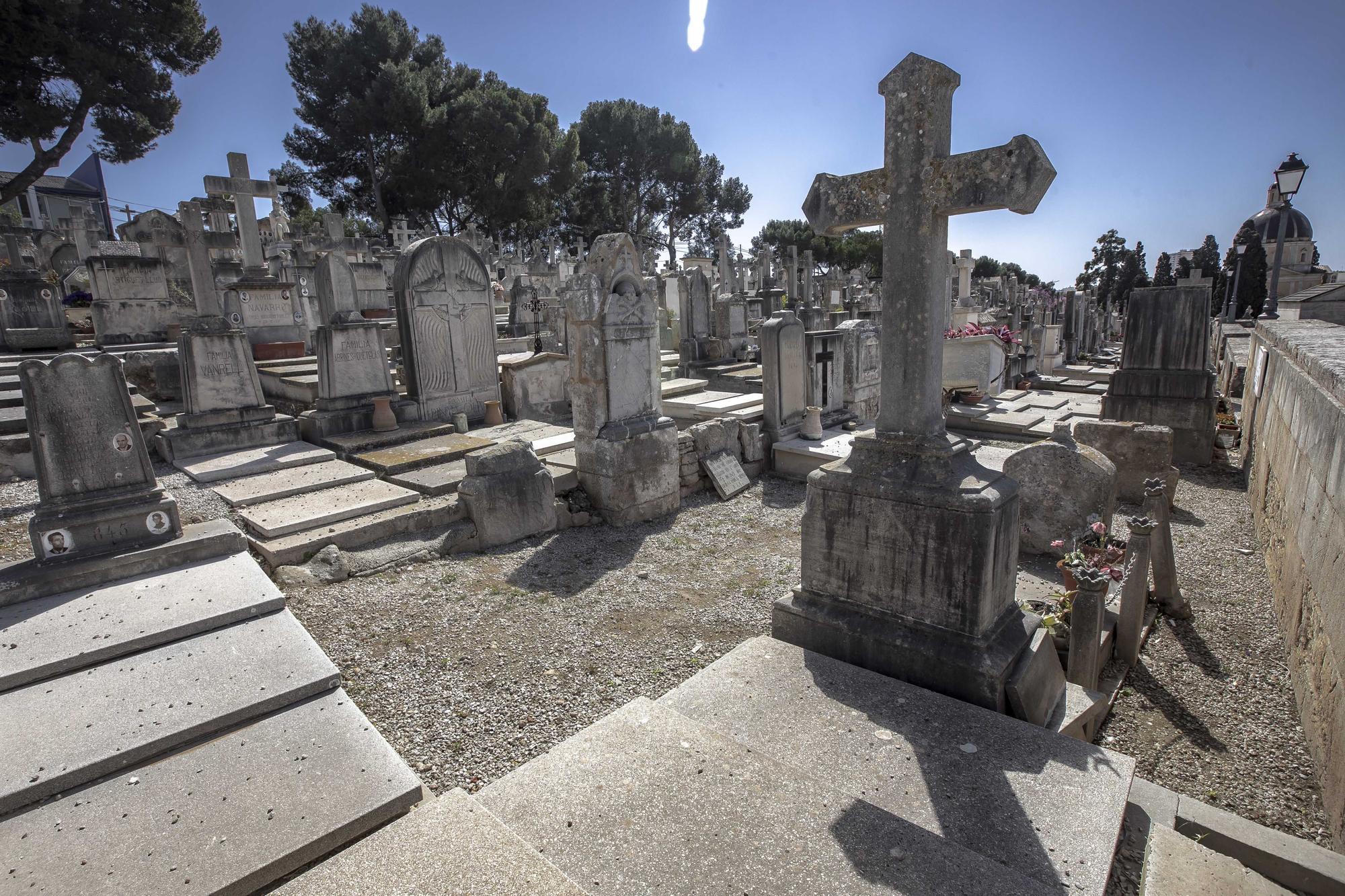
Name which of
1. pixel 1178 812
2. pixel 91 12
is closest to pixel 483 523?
pixel 1178 812

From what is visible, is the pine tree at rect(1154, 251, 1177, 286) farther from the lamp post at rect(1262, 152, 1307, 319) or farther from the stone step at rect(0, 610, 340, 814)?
the stone step at rect(0, 610, 340, 814)

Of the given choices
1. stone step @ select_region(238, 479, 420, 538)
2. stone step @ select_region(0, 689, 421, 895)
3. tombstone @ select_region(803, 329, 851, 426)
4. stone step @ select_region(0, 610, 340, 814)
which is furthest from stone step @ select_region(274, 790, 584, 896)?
tombstone @ select_region(803, 329, 851, 426)

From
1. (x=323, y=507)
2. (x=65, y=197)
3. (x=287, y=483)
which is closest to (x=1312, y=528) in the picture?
(x=323, y=507)

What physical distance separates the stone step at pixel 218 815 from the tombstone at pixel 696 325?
10.8m

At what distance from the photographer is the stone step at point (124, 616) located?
2.76m

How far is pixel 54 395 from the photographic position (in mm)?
3555

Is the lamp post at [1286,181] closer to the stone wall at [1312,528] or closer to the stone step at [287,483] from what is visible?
the stone wall at [1312,528]

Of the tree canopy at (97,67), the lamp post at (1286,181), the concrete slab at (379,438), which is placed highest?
the tree canopy at (97,67)

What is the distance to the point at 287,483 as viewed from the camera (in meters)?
5.80

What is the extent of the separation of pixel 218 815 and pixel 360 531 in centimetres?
302

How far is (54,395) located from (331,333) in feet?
12.8

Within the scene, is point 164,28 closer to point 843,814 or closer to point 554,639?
point 554,639

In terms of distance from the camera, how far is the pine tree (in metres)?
33.6

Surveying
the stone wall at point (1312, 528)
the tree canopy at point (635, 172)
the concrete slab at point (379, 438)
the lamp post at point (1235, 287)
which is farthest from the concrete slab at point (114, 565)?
the tree canopy at point (635, 172)
